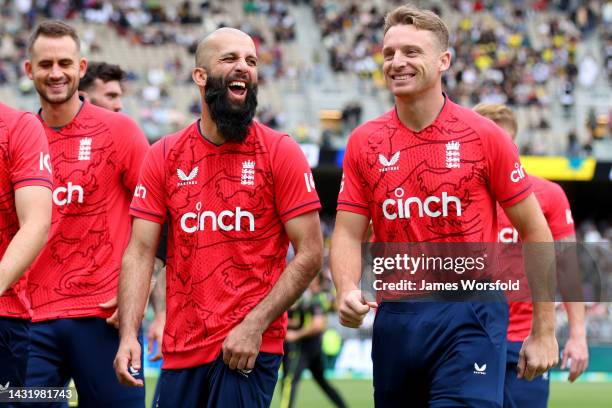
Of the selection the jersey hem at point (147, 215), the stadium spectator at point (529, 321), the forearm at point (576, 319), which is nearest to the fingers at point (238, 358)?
the jersey hem at point (147, 215)

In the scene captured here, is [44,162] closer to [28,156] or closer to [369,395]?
[28,156]

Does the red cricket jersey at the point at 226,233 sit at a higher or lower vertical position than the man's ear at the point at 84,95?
lower

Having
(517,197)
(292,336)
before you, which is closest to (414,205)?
(517,197)

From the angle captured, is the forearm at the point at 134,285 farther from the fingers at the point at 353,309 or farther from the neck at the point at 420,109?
the neck at the point at 420,109

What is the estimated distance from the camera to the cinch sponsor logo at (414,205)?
5.23 metres

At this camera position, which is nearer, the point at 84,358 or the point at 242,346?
the point at 242,346

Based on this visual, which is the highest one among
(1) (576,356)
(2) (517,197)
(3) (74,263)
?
(2) (517,197)

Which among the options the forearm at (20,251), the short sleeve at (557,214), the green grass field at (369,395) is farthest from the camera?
the green grass field at (369,395)

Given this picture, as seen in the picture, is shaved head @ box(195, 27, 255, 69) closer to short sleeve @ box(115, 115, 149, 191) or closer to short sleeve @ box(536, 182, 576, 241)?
short sleeve @ box(115, 115, 149, 191)

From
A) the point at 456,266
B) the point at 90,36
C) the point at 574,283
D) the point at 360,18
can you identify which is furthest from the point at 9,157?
the point at 360,18

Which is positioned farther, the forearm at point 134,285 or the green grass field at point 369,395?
the green grass field at point 369,395

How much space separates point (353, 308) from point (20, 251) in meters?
1.42

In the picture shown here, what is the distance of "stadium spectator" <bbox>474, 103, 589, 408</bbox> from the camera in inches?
269

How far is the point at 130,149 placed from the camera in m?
6.38
